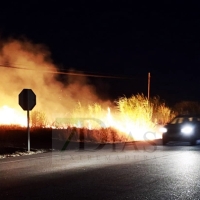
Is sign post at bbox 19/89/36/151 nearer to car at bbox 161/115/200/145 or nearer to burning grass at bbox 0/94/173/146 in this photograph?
burning grass at bbox 0/94/173/146

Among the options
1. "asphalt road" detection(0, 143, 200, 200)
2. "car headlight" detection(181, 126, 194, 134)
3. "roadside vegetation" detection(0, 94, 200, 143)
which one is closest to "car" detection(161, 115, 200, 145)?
"car headlight" detection(181, 126, 194, 134)

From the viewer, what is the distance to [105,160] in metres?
15.0

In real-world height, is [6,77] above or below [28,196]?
above

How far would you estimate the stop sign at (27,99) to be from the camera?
65.6 ft

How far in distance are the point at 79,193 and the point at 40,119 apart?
24.6 meters

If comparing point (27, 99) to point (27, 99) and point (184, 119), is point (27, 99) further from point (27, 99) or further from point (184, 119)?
point (184, 119)

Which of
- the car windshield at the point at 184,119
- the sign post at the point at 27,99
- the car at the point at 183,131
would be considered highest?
the sign post at the point at 27,99

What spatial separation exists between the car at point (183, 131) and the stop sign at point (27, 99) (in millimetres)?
6824

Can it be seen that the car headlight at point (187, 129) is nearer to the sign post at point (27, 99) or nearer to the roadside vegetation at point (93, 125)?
the roadside vegetation at point (93, 125)

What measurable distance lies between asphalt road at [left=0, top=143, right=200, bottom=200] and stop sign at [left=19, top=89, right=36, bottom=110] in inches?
177

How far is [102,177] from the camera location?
11070 millimetres

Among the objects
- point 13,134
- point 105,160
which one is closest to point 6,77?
point 13,134

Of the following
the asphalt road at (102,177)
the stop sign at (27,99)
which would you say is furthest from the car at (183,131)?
the stop sign at (27,99)

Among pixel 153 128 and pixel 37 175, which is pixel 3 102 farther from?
pixel 37 175
